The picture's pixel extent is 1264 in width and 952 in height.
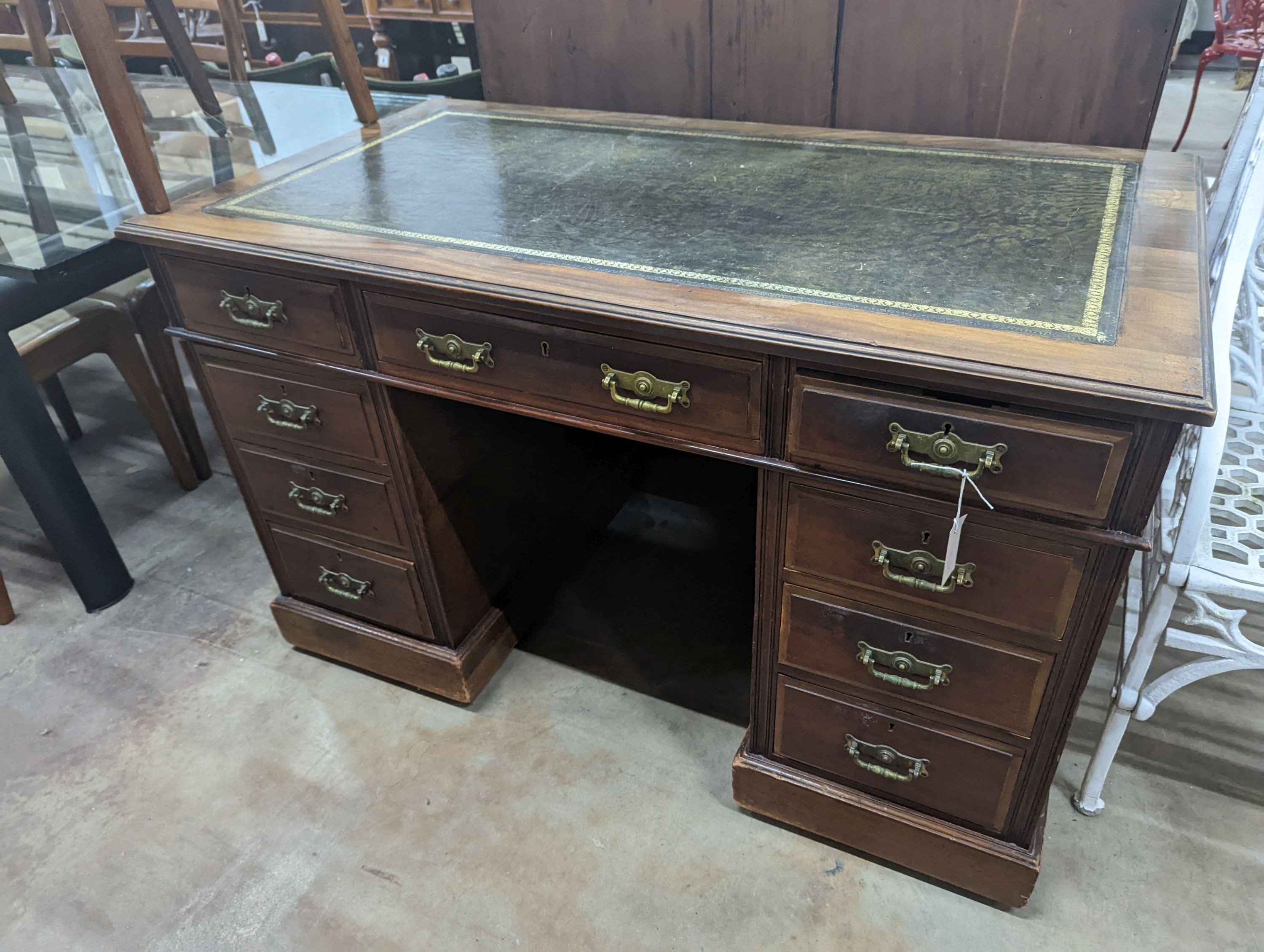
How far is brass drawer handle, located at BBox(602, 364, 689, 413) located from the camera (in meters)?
0.99

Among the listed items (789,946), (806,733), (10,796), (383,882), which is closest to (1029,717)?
(806,733)

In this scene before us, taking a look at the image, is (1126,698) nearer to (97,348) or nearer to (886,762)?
(886,762)

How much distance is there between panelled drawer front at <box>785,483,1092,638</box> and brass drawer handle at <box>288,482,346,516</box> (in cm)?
77

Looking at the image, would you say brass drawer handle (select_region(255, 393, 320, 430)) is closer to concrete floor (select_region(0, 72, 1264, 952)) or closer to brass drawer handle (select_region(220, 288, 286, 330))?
brass drawer handle (select_region(220, 288, 286, 330))

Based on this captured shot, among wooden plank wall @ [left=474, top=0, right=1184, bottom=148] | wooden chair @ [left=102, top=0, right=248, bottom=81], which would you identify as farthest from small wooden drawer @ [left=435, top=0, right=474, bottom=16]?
wooden plank wall @ [left=474, top=0, right=1184, bottom=148]

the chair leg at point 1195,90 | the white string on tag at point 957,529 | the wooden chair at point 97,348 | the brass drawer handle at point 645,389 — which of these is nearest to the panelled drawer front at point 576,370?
the brass drawer handle at point 645,389

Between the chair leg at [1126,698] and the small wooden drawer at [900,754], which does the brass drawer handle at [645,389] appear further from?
the chair leg at [1126,698]

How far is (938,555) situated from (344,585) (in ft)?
3.45

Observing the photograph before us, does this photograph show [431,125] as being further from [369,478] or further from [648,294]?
[648,294]

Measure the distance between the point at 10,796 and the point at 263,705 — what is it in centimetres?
42

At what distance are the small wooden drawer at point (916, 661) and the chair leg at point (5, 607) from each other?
167 cm

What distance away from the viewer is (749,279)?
983 millimetres

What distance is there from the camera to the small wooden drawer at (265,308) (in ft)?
3.84

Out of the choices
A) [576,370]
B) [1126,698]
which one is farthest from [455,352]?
[1126,698]
